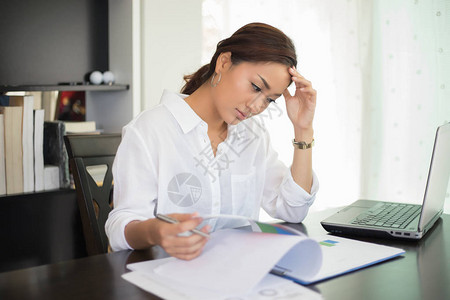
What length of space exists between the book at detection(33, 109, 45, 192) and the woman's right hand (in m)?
1.32

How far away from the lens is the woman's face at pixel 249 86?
4.34 feet

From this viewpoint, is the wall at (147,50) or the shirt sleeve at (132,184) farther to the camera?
the wall at (147,50)

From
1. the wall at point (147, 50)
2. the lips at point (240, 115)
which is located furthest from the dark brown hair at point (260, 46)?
the wall at point (147, 50)

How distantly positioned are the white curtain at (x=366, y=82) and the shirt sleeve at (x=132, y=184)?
1.56 m

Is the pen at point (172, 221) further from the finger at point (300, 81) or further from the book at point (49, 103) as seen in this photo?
the book at point (49, 103)

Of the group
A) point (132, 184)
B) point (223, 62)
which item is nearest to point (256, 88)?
point (223, 62)

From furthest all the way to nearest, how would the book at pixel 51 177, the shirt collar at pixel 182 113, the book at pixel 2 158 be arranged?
the book at pixel 51 177
the book at pixel 2 158
the shirt collar at pixel 182 113

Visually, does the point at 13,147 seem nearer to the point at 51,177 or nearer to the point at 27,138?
the point at 27,138

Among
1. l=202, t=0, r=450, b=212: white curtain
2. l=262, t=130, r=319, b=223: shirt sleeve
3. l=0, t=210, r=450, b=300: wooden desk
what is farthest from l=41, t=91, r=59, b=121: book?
l=0, t=210, r=450, b=300: wooden desk

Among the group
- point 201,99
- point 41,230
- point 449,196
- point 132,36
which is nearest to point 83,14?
point 132,36

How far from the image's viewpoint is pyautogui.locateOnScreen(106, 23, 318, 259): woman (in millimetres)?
1283

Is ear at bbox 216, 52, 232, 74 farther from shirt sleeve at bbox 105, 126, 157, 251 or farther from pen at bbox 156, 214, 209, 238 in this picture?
pen at bbox 156, 214, 209, 238

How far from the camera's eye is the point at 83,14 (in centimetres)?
236

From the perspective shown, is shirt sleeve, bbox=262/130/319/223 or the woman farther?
shirt sleeve, bbox=262/130/319/223
